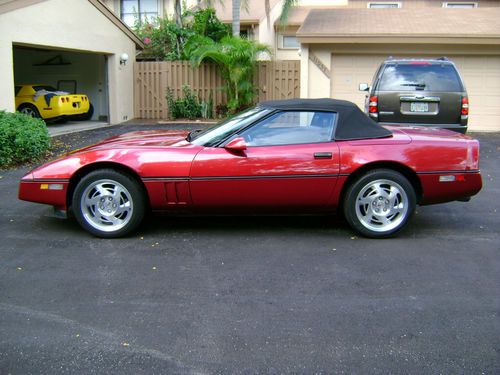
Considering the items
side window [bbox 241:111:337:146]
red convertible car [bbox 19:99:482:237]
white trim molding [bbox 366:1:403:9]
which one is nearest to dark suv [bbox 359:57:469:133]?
red convertible car [bbox 19:99:482:237]

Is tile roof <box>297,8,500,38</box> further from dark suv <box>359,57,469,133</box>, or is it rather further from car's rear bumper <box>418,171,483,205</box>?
car's rear bumper <box>418,171,483,205</box>

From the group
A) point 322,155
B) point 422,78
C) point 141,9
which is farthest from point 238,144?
point 141,9

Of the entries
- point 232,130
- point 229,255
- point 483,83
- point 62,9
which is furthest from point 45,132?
point 483,83

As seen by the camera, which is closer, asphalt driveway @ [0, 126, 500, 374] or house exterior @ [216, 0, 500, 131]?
asphalt driveway @ [0, 126, 500, 374]

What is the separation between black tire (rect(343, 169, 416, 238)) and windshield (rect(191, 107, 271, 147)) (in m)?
1.19

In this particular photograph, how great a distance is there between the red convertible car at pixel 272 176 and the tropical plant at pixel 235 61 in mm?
10820

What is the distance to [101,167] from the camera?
5.39 meters

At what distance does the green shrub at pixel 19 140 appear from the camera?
910cm

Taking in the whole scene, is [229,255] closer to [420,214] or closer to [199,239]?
[199,239]

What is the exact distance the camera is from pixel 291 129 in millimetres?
5508

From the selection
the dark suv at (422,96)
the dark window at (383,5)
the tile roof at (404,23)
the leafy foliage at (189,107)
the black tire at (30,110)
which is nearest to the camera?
the dark suv at (422,96)

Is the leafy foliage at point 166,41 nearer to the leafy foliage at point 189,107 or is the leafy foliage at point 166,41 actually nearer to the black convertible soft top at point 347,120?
the leafy foliage at point 189,107

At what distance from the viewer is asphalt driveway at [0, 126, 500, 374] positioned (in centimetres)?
319

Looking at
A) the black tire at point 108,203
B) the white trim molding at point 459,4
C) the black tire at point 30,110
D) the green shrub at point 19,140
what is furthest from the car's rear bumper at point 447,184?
the white trim molding at point 459,4
